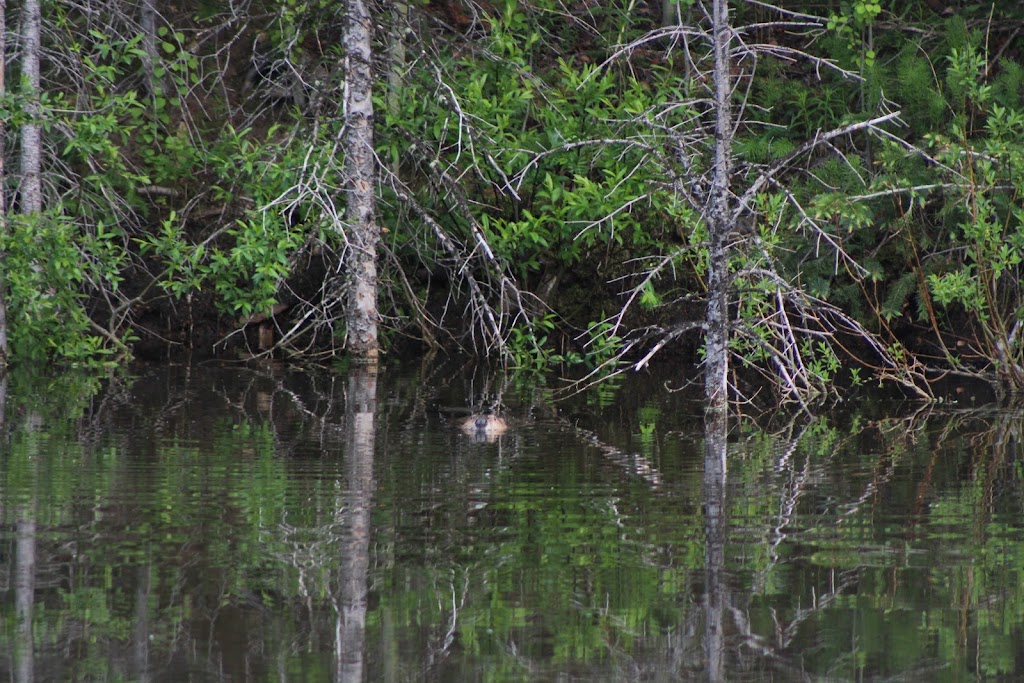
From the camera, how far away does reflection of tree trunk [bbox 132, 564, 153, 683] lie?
15.4 ft

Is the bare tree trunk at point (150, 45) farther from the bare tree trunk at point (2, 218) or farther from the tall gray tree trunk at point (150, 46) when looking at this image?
the bare tree trunk at point (2, 218)

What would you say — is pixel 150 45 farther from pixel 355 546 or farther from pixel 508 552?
pixel 508 552

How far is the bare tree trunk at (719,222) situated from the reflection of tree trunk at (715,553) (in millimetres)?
747

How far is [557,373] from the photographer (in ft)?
50.0

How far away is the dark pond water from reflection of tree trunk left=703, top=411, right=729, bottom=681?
0.06ft

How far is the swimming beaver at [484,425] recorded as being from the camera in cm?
1014

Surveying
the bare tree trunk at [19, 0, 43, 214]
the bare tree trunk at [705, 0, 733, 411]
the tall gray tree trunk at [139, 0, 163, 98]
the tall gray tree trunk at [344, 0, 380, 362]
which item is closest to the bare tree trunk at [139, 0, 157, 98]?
the tall gray tree trunk at [139, 0, 163, 98]

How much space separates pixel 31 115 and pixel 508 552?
8.95 metres

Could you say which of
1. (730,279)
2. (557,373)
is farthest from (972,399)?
(557,373)

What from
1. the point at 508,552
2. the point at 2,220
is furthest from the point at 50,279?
the point at 508,552

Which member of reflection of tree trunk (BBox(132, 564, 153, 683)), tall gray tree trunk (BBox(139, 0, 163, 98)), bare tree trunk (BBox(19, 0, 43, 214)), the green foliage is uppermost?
tall gray tree trunk (BBox(139, 0, 163, 98))

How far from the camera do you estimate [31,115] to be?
43.8 feet

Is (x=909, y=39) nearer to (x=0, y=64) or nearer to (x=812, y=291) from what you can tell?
(x=812, y=291)

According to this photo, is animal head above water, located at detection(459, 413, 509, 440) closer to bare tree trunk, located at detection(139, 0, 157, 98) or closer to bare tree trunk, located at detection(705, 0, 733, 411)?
bare tree trunk, located at detection(705, 0, 733, 411)
